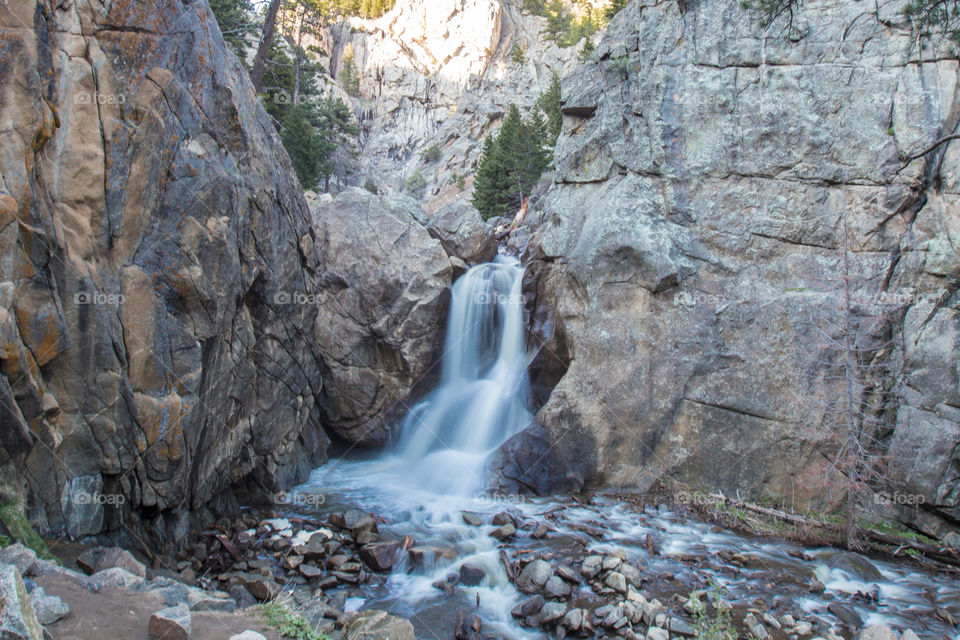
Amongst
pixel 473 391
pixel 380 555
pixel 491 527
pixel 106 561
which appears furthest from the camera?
pixel 473 391

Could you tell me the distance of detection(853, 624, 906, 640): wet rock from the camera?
710cm

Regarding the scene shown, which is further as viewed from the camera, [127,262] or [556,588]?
[127,262]

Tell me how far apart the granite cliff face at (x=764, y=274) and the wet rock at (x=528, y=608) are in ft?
15.8

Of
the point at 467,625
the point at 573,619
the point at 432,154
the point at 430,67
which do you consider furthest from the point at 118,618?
the point at 430,67

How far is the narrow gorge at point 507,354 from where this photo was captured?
748 cm

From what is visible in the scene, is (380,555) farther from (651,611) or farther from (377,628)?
(651,611)

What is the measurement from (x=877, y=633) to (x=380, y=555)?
277 inches

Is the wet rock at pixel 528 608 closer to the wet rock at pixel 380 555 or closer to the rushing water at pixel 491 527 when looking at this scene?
the rushing water at pixel 491 527

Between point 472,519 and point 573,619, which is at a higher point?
point 573,619

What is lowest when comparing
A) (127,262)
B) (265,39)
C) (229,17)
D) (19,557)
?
(19,557)

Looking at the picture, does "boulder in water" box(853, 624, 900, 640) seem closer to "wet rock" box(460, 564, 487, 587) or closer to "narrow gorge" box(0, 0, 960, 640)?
"narrow gorge" box(0, 0, 960, 640)

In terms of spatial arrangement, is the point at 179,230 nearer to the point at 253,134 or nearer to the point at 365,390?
the point at 253,134

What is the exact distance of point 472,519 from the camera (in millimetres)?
11047

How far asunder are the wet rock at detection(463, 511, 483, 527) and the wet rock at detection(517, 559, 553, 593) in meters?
2.21
